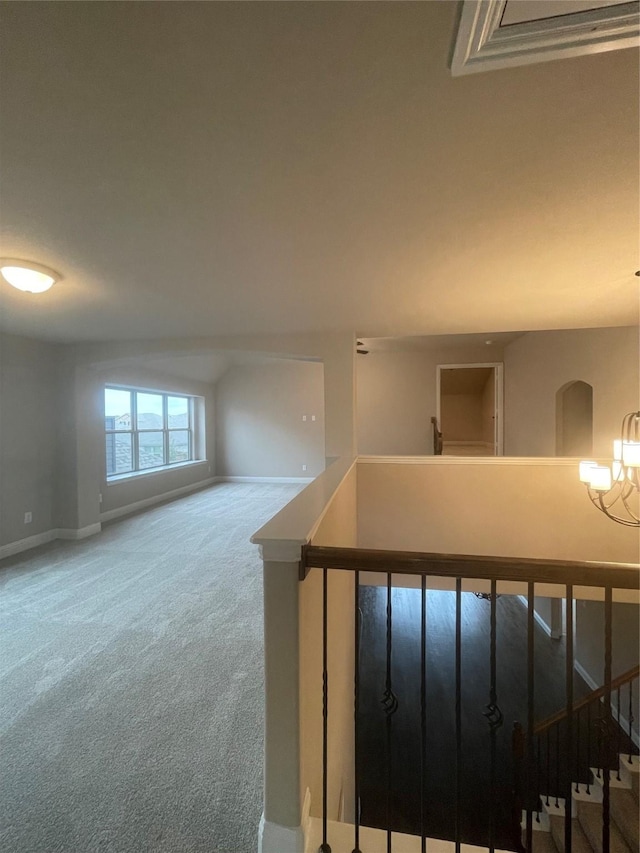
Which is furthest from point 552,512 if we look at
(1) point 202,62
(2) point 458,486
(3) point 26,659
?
(3) point 26,659

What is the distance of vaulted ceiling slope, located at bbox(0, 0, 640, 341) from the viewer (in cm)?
90

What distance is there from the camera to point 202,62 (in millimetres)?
957

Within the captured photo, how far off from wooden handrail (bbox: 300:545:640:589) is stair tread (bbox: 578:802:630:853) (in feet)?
14.3

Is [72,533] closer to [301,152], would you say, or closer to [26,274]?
[26,274]

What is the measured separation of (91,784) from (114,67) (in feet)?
8.38

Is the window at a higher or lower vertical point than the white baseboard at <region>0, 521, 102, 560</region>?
higher

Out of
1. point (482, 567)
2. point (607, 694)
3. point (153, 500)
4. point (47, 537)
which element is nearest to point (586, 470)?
point (607, 694)

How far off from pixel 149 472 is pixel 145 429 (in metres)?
0.81

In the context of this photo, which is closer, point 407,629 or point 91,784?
point 91,784

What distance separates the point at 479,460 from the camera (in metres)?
3.92

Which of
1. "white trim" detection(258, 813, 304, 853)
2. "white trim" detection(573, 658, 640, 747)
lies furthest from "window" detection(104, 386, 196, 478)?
"white trim" detection(573, 658, 640, 747)

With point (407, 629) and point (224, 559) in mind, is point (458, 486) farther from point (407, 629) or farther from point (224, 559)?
point (407, 629)

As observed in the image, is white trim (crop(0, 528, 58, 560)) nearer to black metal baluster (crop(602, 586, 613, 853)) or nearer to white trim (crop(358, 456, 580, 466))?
white trim (crop(358, 456, 580, 466))

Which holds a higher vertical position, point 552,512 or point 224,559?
point 552,512
